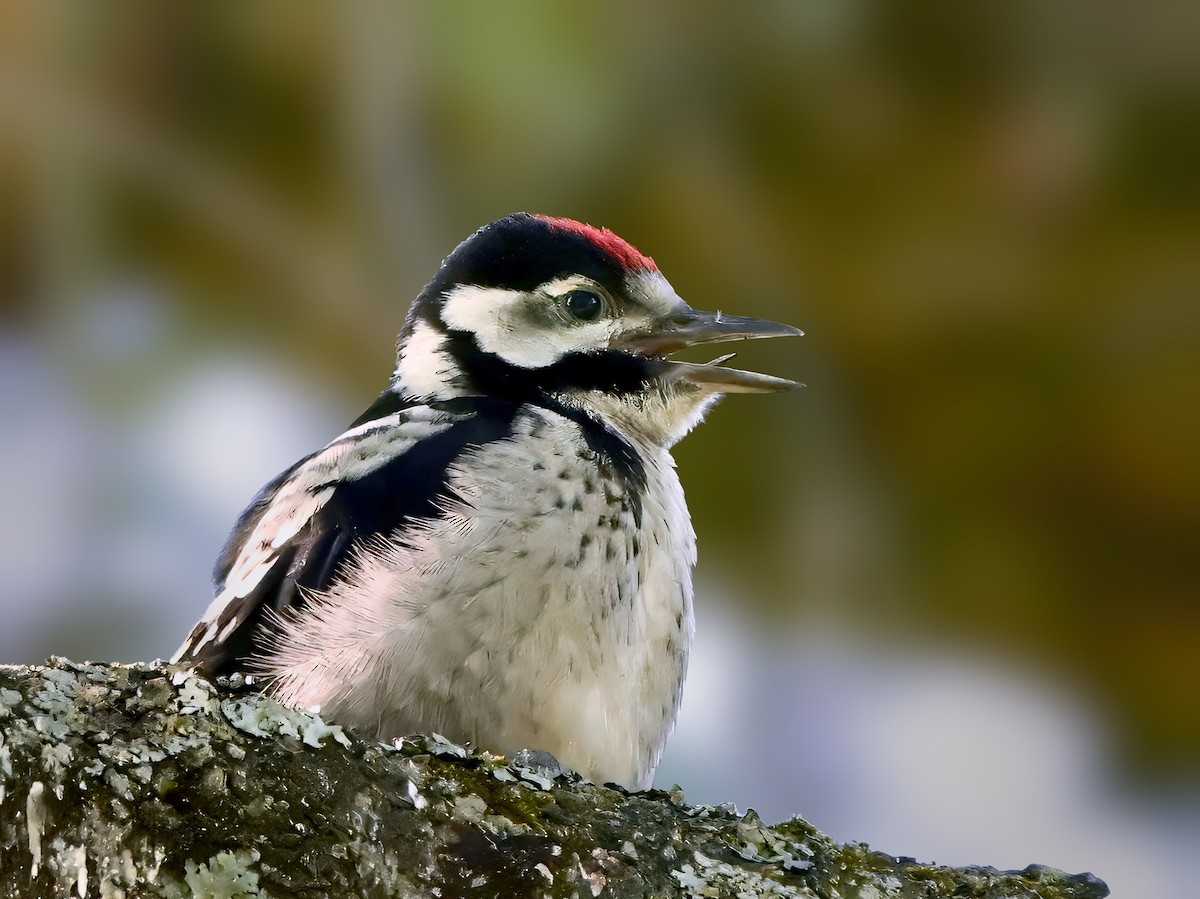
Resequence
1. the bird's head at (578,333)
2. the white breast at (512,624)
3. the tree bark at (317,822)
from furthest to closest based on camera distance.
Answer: the bird's head at (578,333) → the white breast at (512,624) → the tree bark at (317,822)

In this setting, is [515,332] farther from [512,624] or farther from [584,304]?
[512,624]

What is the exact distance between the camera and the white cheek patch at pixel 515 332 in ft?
7.58

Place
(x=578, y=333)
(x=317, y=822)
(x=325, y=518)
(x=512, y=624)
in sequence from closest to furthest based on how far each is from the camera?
1. (x=317, y=822)
2. (x=512, y=624)
3. (x=325, y=518)
4. (x=578, y=333)

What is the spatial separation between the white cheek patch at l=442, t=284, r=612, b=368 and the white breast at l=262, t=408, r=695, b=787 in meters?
0.32

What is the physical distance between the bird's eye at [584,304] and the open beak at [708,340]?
7 cm

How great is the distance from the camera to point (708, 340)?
2330 millimetres

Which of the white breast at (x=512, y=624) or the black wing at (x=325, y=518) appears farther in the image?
the black wing at (x=325, y=518)

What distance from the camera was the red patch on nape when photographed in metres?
2.36

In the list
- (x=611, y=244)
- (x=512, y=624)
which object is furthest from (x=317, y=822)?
(x=611, y=244)

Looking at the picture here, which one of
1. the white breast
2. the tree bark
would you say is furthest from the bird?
the tree bark

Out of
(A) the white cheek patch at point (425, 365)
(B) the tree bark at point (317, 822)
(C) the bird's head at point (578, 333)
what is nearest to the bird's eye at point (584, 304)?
(C) the bird's head at point (578, 333)

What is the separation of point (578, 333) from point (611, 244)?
0.59ft

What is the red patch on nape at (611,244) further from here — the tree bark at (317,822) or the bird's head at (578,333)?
the tree bark at (317,822)

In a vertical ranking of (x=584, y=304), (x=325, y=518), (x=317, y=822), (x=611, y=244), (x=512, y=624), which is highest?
(x=611, y=244)
